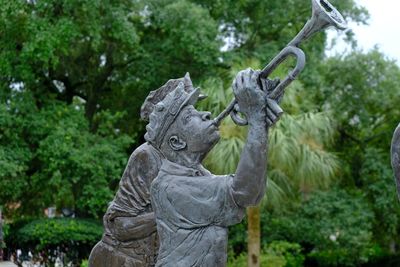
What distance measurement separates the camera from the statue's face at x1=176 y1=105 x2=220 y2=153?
452 centimetres

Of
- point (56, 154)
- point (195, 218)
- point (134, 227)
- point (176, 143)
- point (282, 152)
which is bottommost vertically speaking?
point (56, 154)

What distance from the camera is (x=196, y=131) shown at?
178 inches

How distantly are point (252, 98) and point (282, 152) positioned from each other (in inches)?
372

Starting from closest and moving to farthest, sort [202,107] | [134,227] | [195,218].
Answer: [195,218]
[134,227]
[202,107]

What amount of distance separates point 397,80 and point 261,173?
48.1 ft

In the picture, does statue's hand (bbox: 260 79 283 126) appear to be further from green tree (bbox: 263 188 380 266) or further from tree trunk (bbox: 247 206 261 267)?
green tree (bbox: 263 188 380 266)

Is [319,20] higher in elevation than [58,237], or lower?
higher

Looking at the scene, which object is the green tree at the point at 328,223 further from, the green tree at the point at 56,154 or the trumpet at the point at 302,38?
the trumpet at the point at 302,38

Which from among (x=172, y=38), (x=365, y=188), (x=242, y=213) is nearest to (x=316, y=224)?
(x=365, y=188)

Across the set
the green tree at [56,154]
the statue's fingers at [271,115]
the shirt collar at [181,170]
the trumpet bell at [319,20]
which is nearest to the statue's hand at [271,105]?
the statue's fingers at [271,115]

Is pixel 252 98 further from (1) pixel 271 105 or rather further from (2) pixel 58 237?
(2) pixel 58 237

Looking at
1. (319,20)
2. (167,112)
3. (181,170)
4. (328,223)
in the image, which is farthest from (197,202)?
(328,223)

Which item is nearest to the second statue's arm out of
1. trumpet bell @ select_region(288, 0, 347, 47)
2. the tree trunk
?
trumpet bell @ select_region(288, 0, 347, 47)

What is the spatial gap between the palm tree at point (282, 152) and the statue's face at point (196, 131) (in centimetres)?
841
